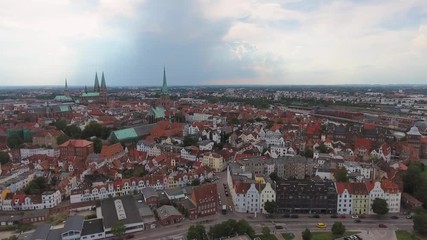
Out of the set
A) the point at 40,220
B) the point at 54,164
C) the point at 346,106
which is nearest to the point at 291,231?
the point at 40,220

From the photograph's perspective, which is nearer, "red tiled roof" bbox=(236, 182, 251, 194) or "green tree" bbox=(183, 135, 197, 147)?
"red tiled roof" bbox=(236, 182, 251, 194)

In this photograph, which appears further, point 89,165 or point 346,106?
point 346,106

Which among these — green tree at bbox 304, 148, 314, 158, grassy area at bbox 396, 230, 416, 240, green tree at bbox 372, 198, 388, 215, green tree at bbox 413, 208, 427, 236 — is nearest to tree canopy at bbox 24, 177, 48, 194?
green tree at bbox 372, 198, 388, 215

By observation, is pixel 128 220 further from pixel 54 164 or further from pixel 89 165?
pixel 54 164

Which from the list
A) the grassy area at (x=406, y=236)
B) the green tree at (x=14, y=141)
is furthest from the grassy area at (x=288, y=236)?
the green tree at (x=14, y=141)

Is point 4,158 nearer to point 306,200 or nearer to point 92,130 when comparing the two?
point 92,130

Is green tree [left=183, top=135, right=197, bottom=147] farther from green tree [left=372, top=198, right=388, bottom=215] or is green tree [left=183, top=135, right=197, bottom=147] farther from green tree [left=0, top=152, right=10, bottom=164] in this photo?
green tree [left=372, top=198, right=388, bottom=215]

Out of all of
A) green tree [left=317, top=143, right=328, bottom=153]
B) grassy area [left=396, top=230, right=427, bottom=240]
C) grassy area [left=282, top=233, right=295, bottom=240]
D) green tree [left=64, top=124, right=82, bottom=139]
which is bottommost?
grassy area [left=396, top=230, right=427, bottom=240]

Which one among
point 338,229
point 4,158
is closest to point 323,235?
point 338,229
